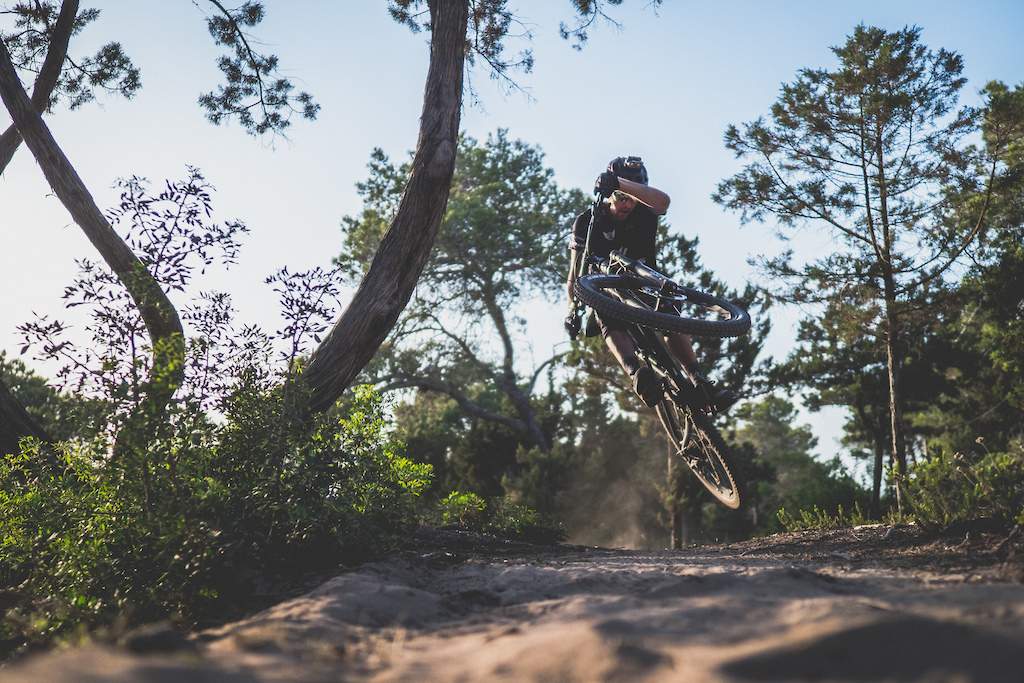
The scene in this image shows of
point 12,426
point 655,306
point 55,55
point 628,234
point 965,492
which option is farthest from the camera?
point 55,55

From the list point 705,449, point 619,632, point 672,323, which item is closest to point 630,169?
point 672,323

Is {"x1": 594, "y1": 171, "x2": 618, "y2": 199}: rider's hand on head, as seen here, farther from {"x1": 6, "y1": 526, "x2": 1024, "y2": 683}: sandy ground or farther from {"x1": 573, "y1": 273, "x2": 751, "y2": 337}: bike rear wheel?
{"x1": 6, "y1": 526, "x2": 1024, "y2": 683}: sandy ground

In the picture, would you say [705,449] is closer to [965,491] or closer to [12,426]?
[965,491]

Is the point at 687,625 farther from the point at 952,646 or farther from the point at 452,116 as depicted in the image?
the point at 452,116

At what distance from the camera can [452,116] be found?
6250 millimetres

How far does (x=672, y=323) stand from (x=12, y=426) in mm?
5907

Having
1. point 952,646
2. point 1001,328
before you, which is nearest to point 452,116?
point 952,646

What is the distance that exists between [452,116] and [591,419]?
2802cm

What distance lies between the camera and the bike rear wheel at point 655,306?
4.15 m

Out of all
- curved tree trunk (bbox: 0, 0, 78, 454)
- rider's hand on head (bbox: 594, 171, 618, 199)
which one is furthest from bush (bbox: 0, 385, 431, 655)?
curved tree trunk (bbox: 0, 0, 78, 454)

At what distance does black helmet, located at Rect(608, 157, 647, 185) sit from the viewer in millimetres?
5461

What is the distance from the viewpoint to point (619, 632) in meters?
1.81

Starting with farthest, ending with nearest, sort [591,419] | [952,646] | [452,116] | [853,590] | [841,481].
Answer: [591,419]
[841,481]
[452,116]
[853,590]
[952,646]

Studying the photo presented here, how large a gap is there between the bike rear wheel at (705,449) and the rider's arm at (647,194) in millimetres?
1527
